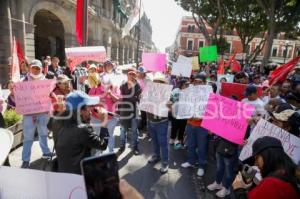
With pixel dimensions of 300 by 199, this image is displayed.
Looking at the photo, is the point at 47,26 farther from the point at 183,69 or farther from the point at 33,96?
the point at 33,96

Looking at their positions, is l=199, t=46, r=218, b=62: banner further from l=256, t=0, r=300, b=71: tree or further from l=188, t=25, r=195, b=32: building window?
l=188, t=25, r=195, b=32: building window

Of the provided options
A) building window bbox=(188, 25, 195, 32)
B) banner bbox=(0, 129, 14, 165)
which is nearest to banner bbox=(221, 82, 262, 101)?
banner bbox=(0, 129, 14, 165)

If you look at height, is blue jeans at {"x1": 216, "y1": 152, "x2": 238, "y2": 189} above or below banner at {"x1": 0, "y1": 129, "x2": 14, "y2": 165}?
below

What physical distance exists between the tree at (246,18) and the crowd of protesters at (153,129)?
1280 centimetres

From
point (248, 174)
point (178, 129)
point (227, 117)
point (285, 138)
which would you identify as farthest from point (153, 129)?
point (248, 174)

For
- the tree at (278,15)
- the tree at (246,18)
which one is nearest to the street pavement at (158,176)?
the tree at (278,15)

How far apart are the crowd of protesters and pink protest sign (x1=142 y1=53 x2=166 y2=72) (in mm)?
1767

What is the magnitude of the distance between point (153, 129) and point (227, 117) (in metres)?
1.37

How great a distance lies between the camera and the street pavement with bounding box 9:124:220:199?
13.3 feet

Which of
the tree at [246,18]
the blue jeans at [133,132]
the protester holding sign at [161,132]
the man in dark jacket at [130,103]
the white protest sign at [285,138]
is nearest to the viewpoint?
the white protest sign at [285,138]

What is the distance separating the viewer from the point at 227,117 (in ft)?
12.5

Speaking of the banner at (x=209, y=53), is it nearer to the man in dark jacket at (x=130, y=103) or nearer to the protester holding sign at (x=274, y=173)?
the man in dark jacket at (x=130, y=103)

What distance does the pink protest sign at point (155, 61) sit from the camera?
8141 millimetres

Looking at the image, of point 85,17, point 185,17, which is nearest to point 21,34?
point 85,17
